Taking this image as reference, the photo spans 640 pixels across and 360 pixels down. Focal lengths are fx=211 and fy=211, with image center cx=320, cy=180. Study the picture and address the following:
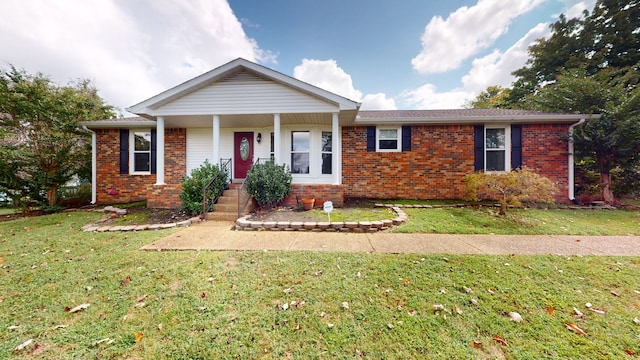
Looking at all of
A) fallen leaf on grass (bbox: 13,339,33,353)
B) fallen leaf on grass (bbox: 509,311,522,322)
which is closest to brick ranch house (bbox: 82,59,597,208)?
fallen leaf on grass (bbox: 509,311,522,322)

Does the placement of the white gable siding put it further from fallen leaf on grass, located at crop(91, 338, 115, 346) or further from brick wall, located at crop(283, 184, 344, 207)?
fallen leaf on grass, located at crop(91, 338, 115, 346)

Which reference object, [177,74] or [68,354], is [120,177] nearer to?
[177,74]

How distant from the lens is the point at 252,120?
783 centimetres

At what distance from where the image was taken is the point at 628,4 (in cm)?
1244

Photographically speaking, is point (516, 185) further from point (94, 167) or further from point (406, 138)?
point (94, 167)

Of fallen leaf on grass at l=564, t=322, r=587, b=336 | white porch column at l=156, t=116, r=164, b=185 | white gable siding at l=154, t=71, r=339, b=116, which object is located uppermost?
white gable siding at l=154, t=71, r=339, b=116

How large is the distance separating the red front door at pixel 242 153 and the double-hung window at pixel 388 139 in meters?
5.22

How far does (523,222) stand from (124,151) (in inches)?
546

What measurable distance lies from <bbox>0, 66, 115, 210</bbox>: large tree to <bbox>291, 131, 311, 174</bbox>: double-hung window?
8511 mm

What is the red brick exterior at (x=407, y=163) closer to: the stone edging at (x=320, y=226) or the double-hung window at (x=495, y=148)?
the double-hung window at (x=495, y=148)

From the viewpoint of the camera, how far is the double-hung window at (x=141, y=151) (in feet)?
29.1

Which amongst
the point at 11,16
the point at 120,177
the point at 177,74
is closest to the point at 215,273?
the point at 120,177

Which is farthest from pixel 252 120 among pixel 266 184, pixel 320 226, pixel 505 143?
pixel 505 143

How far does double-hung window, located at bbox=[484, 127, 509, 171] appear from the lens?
8.20m
